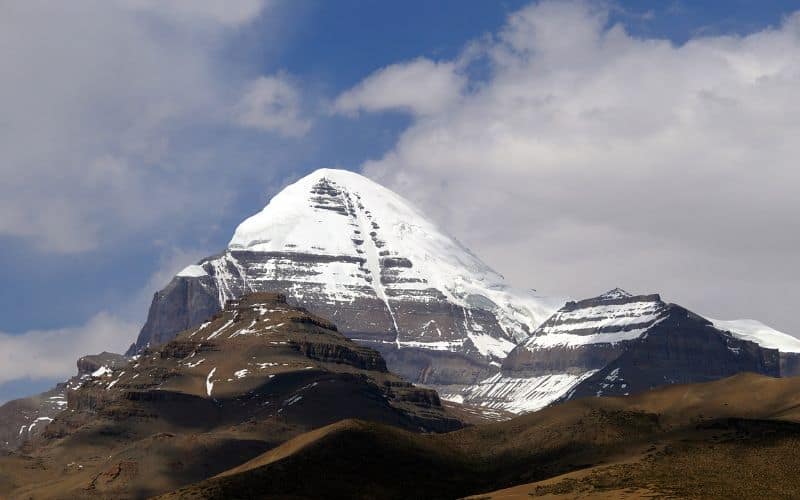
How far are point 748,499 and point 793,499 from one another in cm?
539

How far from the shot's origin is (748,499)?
19962 cm

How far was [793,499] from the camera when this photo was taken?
197750 mm
